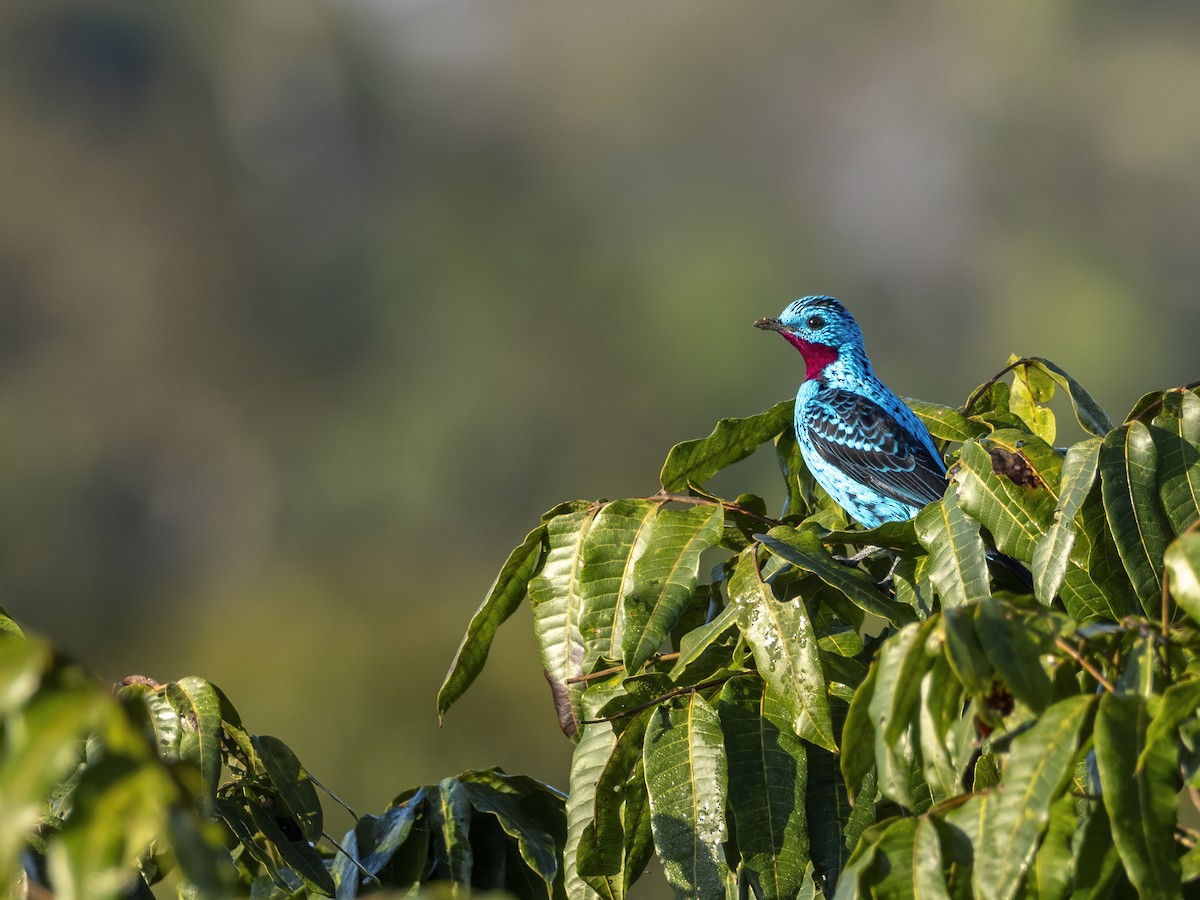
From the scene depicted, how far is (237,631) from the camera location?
29734 millimetres

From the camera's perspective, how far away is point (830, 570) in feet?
10.3

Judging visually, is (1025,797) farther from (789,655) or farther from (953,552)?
(953,552)

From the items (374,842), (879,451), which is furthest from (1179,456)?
(879,451)

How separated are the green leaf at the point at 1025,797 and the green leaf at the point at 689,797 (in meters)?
0.94

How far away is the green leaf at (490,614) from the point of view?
3582mm

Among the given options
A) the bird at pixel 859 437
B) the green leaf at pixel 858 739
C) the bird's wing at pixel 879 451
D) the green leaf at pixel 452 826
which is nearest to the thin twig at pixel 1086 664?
the green leaf at pixel 858 739

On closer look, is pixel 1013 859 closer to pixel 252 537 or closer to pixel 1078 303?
pixel 252 537

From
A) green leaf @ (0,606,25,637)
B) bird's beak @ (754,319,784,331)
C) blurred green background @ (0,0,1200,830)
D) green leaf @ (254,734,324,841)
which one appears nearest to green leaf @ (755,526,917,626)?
green leaf @ (254,734,324,841)

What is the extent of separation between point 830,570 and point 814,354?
14.8 feet

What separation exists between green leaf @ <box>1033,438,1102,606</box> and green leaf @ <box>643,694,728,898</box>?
0.74 meters

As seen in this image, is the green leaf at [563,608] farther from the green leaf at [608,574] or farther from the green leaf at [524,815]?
the green leaf at [524,815]

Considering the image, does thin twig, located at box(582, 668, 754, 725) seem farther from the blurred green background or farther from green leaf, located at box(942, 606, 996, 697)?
the blurred green background

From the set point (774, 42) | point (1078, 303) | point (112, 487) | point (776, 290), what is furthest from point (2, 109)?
point (1078, 303)

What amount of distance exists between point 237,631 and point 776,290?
28867 mm
